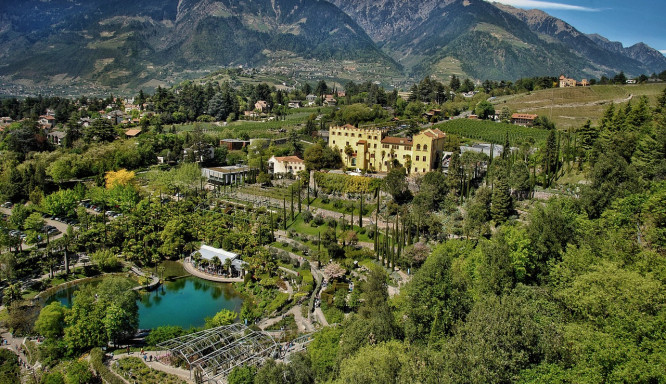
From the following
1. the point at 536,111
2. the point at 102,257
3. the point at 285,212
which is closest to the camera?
the point at 102,257

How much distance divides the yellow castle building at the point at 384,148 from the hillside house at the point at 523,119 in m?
19.7

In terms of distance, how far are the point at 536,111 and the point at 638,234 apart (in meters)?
46.5

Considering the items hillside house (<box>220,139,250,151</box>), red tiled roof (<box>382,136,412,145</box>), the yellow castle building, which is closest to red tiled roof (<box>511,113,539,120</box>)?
the yellow castle building

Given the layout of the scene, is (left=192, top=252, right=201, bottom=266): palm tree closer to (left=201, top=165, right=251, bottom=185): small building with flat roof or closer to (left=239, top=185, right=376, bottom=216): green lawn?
(left=239, top=185, right=376, bottom=216): green lawn

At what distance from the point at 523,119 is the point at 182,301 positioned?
46.7 m

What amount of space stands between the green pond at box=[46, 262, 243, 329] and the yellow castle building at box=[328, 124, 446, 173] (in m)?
18.6

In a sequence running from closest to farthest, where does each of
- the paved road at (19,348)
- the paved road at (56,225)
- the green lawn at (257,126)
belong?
the paved road at (19,348)
the paved road at (56,225)
the green lawn at (257,126)

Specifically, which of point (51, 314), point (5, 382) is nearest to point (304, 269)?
point (51, 314)

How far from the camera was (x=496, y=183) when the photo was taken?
31.8m

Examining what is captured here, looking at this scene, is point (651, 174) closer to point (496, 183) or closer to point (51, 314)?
point (496, 183)

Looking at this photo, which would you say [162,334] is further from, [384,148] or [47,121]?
[47,121]

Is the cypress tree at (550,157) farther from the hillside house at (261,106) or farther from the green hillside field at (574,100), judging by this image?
the hillside house at (261,106)

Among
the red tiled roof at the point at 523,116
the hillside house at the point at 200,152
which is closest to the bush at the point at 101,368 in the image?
the hillside house at the point at 200,152

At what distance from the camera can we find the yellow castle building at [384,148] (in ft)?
135
